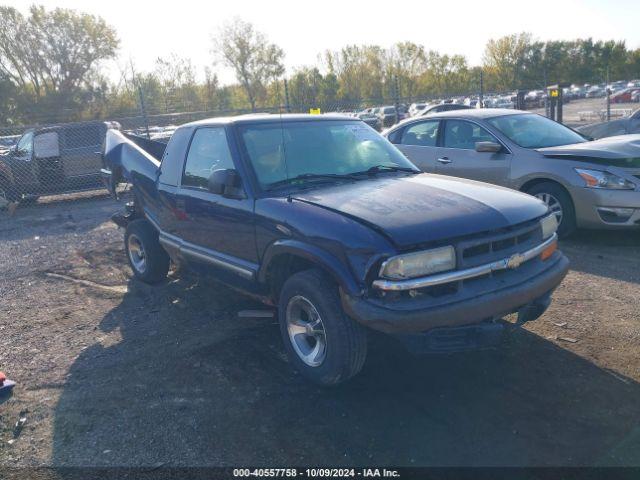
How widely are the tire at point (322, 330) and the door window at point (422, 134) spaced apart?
4.77m

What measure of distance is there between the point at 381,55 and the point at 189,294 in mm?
58440

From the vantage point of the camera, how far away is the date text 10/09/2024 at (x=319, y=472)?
2703 mm

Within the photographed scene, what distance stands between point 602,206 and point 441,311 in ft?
13.4

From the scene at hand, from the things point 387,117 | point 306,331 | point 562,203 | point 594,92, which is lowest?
point 306,331

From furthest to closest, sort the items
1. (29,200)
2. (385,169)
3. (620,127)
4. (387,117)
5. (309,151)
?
(387,117) < (29,200) < (620,127) < (385,169) < (309,151)

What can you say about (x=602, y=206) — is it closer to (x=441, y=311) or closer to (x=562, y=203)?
(x=562, y=203)

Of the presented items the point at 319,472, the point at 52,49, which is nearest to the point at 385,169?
the point at 319,472

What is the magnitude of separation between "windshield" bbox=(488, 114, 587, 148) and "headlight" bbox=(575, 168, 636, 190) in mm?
820

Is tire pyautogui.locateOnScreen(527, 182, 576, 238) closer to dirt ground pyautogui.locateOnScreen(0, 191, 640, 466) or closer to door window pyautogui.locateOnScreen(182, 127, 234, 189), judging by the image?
dirt ground pyautogui.locateOnScreen(0, 191, 640, 466)

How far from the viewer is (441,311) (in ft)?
9.65

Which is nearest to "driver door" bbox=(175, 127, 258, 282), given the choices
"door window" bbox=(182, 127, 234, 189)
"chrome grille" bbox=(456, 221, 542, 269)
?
"door window" bbox=(182, 127, 234, 189)

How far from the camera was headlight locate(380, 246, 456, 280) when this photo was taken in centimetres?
296

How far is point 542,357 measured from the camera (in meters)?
A: 3.79

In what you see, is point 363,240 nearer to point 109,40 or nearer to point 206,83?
point 206,83
